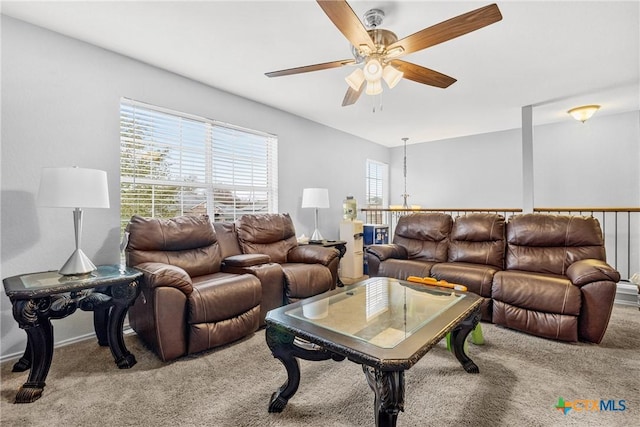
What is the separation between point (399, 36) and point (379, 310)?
2.12 meters

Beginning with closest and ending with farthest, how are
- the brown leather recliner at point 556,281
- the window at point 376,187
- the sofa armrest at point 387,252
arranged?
the brown leather recliner at point 556,281, the sofa armrest at point 387,252, the window at point 376,187

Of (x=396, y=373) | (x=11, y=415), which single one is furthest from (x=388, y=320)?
(x=11, y=415)

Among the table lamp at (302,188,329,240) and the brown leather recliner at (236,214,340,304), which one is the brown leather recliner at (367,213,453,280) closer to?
the brown leather recliner at (236,214,340,304)

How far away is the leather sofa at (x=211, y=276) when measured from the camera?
210 cm

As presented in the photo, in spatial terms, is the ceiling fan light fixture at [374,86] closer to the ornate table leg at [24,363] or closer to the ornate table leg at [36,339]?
the ornate table leg at [36,339]

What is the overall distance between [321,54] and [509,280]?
258cm

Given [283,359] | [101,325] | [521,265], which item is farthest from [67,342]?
[521,265]

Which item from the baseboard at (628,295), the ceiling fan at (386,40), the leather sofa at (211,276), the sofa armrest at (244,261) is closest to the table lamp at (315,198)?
the leather sofa at (211,276)

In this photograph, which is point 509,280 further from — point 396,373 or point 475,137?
point 475,137

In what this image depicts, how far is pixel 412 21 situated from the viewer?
2.20m

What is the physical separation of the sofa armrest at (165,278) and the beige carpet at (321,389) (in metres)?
0.53

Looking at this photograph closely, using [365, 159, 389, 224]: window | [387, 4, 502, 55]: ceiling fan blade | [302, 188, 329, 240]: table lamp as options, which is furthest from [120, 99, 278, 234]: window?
[365, 159, 389, 224]: window

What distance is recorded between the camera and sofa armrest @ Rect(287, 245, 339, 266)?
10.7ft

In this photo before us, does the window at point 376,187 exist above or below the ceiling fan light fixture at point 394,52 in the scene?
below
